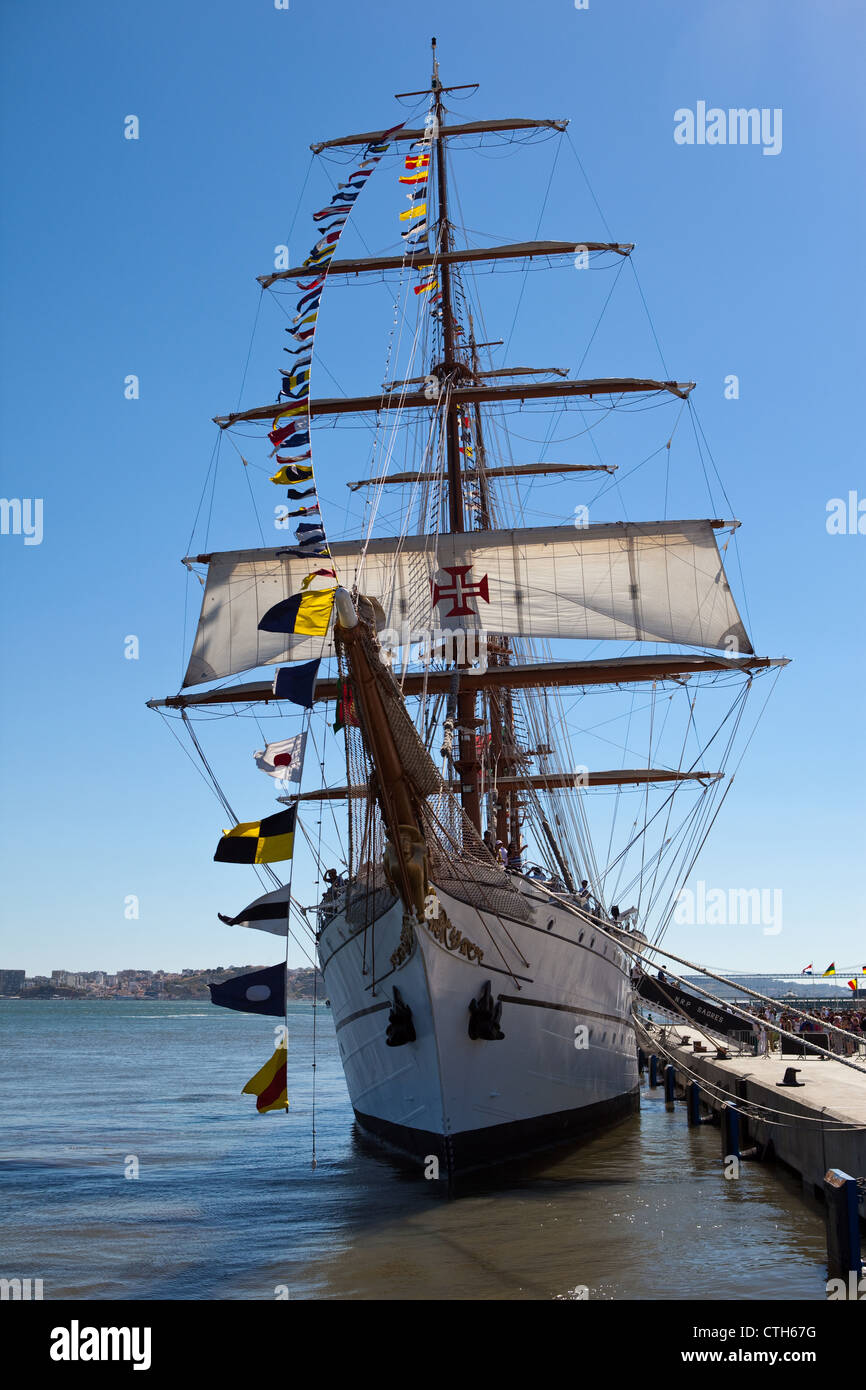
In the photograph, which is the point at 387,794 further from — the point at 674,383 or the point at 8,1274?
the point at 674,383

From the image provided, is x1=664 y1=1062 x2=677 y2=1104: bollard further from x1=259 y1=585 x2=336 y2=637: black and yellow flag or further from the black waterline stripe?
x1=259 y1=585 x2=336 y2=637: black and yellow flag

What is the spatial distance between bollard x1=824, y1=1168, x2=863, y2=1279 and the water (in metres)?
0.82

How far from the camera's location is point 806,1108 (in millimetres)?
13344

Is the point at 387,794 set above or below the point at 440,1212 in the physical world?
above

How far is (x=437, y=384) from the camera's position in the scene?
25.5 m

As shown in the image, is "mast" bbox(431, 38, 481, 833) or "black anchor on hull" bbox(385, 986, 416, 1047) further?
"mast" bbox(431, 38, 481, 833)

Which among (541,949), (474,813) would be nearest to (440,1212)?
(541,949)

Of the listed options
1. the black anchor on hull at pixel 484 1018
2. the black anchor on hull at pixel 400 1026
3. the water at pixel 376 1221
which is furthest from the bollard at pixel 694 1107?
the black anchor on hull at pixel 400 1026

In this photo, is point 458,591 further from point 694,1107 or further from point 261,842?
point 261,842

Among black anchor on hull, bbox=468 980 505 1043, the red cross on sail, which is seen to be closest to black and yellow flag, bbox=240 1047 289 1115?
black anchor on hull, bbox=468 980 505 1043

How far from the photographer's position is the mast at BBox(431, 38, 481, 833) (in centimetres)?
2197
